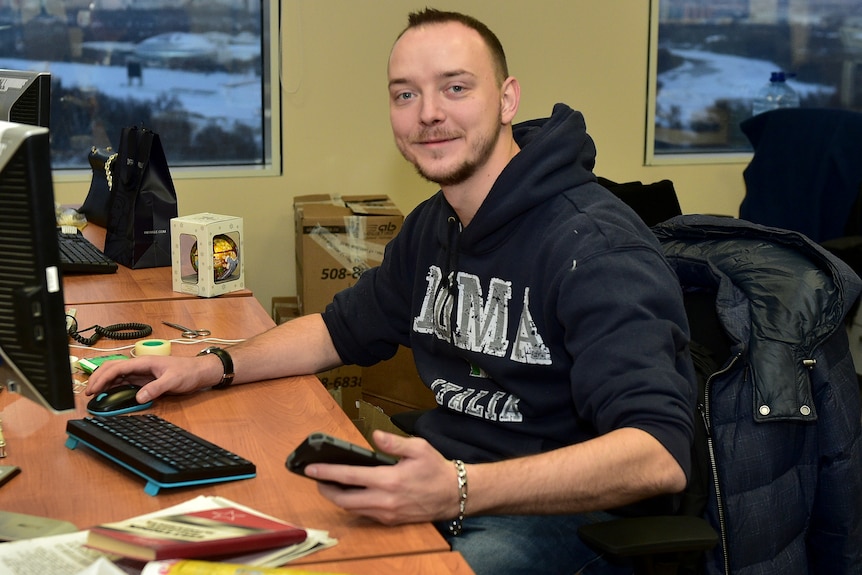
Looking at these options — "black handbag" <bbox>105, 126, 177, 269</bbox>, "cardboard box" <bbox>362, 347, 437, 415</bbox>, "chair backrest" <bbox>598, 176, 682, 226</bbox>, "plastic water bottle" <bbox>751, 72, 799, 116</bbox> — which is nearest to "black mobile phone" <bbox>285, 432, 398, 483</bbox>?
"black handbag" <bbox>105, 126, 177, 269</bbox>

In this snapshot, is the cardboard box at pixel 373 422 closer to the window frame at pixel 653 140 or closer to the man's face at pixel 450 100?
the man's face at pixel 450 100

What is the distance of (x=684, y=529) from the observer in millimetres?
1423

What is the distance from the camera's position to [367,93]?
13.5 ft


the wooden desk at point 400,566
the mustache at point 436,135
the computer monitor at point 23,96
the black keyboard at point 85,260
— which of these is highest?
the computer monitor at point 23,96

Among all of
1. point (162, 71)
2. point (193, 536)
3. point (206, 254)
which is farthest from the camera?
point (162, 71)

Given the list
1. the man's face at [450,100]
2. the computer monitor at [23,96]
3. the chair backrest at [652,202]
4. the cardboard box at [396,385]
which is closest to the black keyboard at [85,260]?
the computer monitor at [23,96]

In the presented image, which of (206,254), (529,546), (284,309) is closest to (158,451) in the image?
(529,546)

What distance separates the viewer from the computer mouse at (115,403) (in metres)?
1.68

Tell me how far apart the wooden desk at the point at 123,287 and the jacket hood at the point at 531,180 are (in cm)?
96

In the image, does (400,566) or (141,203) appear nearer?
(400,566)

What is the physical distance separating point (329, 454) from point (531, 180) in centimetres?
66

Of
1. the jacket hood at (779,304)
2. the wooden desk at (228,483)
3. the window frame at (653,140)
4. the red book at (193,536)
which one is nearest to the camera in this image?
the red book at (193,536)

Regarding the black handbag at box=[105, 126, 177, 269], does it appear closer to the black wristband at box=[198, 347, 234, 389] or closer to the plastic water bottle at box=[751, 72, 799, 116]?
the black wristband at box=[198, 347, 234, 389]

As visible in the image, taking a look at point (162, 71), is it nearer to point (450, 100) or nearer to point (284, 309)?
point (284, 309)
